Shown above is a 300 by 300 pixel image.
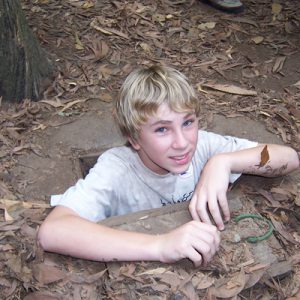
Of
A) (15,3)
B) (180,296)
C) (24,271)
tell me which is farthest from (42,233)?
(15,3)

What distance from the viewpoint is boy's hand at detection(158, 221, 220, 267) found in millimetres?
2402

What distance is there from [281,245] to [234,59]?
218 centimetres

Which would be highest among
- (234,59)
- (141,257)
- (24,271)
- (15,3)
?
(15,3)

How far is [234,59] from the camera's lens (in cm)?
465

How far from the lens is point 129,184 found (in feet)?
9.77

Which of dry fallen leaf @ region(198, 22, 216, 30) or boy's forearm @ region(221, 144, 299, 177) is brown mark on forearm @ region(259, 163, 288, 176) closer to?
boy's forearm @ region(221, 144, 299, 177)

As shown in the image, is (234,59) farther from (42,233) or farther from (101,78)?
(42,233)

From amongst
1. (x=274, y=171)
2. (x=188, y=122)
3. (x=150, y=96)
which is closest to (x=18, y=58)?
(x=150, y=96)

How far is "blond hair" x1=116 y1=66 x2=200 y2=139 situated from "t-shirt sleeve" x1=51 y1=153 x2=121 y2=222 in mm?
214

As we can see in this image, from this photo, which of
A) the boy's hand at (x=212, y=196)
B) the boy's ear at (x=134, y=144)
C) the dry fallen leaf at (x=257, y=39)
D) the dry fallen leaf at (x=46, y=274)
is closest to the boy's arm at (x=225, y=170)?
the boy's hand at (x=212, y=196)

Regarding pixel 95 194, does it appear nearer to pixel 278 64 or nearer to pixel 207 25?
pixel 278 64

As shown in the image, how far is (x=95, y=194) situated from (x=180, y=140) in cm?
47

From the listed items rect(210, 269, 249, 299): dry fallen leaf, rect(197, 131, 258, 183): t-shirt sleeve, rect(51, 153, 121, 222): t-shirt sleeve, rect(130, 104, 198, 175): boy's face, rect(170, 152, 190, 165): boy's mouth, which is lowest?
rect(210, 269, 249, 299): dry fallen leaf

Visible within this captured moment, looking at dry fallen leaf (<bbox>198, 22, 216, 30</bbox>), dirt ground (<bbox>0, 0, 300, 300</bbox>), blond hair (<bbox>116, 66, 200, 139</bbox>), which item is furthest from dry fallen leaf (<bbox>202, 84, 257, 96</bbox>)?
blond hair (<bbox>116, 66, 200, 139</bbox>)
